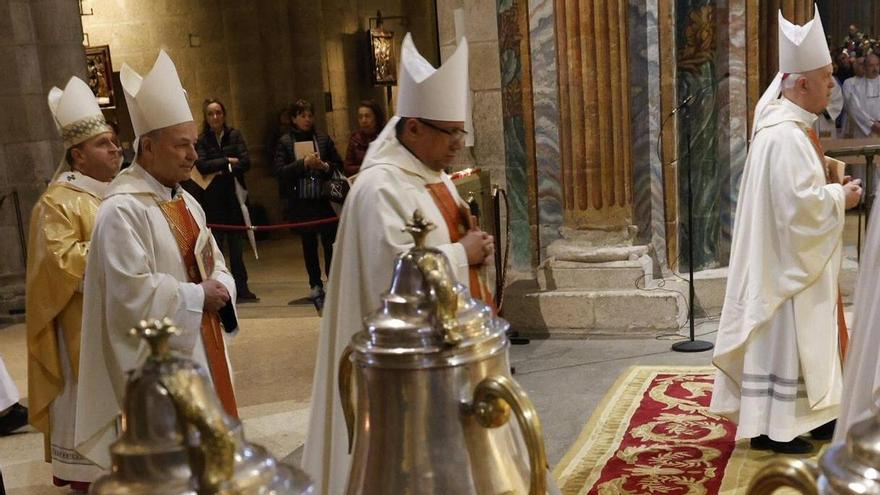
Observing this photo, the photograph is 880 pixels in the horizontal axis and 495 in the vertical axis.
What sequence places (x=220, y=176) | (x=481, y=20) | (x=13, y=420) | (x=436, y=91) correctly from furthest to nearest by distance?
(x=220, y=176)
(x=481, y=20)
(x=13, y=420)
(x=436, y=91)

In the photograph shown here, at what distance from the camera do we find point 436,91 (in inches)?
112

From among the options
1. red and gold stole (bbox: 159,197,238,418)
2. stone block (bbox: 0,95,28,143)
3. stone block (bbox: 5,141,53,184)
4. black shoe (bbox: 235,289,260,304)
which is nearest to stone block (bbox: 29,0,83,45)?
stone block (bbox: 0,95,28,143)

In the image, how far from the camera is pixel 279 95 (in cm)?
1314

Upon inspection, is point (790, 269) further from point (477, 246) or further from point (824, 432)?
point (477, 246)

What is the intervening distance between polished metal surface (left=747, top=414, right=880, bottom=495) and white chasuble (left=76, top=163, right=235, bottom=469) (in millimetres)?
2437

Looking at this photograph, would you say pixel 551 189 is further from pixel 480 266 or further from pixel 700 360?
pixel 480 266

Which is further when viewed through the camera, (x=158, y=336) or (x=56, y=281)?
(x=56, y=281)

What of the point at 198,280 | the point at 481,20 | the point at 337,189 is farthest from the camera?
the point at 337,189

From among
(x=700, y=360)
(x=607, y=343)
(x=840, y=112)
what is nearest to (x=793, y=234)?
(x=700, y=360)

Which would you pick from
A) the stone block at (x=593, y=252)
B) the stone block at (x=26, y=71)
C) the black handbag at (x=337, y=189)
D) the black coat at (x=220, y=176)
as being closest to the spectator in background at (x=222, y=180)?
the black coat at (x=220, y=176)

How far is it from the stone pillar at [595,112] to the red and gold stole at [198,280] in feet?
11.8

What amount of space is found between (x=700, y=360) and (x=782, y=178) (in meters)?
1.87

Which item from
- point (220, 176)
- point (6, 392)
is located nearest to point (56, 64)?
point (220, 176)

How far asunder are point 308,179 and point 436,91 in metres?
5.68
